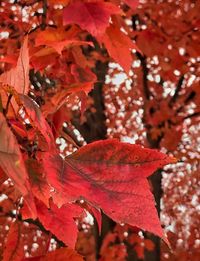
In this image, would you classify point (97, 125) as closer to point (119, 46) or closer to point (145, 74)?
point (145, 74)

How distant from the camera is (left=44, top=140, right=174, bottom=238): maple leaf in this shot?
0.69 metres

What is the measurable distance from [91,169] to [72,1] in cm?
84

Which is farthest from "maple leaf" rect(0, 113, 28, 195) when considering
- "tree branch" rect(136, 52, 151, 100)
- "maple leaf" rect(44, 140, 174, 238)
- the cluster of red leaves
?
"tree branch" rect(136, 52, 151, 100)

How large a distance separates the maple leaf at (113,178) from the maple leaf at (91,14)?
56 cm

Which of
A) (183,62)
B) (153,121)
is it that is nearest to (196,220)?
(153,121)

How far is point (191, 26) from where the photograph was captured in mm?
4555

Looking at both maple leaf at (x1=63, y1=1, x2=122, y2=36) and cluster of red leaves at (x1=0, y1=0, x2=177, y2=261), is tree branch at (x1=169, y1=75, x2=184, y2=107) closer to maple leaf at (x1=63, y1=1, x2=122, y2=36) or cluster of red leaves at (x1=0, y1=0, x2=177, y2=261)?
maple leaf at (x1=63, y1=1, x2=122, y2=36)

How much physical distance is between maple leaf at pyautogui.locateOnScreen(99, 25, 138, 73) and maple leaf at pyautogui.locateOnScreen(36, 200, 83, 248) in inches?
25.0

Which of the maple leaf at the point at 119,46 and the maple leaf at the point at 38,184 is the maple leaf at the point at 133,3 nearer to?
the maple leaf at the point at 119,46

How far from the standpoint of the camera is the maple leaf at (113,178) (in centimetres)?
69

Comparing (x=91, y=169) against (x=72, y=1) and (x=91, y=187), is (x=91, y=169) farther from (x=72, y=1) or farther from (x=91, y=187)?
(x=72, y=1)

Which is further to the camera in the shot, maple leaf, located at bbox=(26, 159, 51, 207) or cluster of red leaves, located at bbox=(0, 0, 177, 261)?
maple leaf, located at bbox=(26, 159, 51, 207)

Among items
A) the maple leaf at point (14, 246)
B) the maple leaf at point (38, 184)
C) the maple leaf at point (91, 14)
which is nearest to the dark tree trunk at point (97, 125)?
the maple leaf at point (91, 14)

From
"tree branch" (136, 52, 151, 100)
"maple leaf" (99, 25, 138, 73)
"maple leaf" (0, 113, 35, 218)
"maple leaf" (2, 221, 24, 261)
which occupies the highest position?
"maple leaf" (0, 113, 35, 218)
